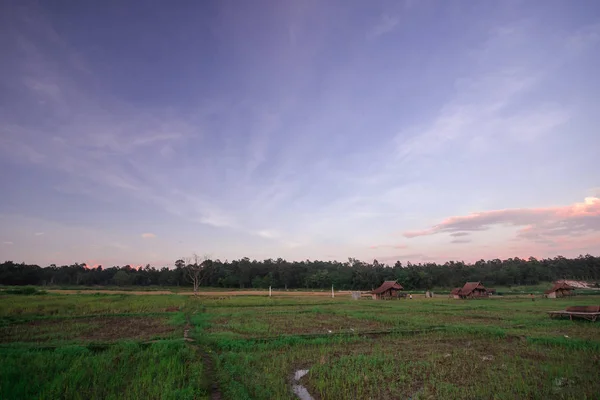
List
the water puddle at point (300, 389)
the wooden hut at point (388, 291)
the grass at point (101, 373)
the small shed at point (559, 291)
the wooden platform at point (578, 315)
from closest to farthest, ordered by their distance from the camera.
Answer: the grass at point (101, 373) → the water puddle at point (300, 389) → the wooden platform at point (578, 315) → the small shed at point (559, 291) → the wooden hut at point (388, 291)

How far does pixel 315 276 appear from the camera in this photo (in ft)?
301

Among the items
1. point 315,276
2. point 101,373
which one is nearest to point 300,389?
point 101,373

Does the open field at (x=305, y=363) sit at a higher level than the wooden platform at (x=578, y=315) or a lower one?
higher

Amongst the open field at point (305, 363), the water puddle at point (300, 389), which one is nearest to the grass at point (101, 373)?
the open field at point (305, 363)

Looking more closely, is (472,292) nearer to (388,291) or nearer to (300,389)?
(388,291)

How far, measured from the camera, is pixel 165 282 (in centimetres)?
11375

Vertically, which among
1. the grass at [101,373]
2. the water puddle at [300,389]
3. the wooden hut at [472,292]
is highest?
the grass at [101,373]

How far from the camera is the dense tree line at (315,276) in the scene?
8975 centimetres

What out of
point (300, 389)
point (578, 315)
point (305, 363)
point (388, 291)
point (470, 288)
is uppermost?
point (300, 389)

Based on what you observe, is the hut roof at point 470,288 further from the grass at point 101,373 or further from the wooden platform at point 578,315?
the grass at point 101,373

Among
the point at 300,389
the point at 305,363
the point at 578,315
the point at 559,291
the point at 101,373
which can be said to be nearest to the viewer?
the point at 300,389

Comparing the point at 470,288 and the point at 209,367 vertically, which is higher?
the point at 209,367

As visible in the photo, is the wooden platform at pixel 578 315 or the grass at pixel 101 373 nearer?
the grass at pixel 101 373

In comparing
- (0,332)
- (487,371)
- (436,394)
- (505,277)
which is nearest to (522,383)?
(487,371)
